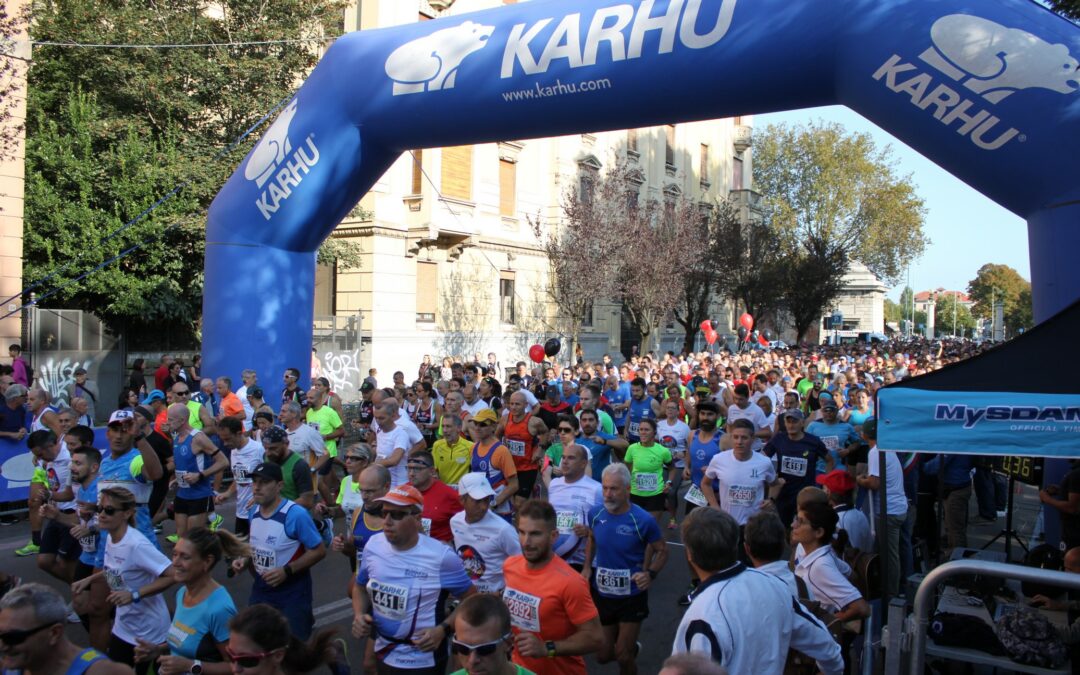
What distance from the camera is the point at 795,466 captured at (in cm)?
781

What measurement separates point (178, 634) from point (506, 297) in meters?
23.9

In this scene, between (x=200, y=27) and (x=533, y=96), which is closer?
(x=533, y=96)

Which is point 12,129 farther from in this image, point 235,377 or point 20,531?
point 20,531

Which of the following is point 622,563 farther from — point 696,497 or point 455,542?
point 696,497

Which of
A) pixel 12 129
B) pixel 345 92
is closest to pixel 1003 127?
pixel 345 92

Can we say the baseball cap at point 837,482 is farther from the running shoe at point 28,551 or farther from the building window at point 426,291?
the building window at point 426,291

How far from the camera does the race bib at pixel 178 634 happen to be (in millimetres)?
3988

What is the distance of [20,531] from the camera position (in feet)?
31.9

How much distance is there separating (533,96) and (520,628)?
23.1 ft

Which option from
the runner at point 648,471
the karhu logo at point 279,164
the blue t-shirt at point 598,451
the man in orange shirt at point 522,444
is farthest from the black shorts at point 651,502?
the karhu logo at point 279,164

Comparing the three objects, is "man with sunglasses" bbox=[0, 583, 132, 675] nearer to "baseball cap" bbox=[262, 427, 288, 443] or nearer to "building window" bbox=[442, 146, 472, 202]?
"baseball cap" bbox=[262, 427, 288, 443]

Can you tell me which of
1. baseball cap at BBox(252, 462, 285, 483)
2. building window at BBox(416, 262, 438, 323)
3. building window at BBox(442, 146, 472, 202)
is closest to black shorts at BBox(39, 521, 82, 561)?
baseball cap at BBox(252, 462, 285, 483)

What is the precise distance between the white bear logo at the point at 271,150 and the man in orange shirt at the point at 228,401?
2847 millimetres

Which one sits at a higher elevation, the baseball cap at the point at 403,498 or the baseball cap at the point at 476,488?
the baseball cap at the point at 403,498
